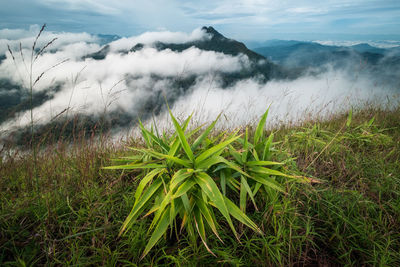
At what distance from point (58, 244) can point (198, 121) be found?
2.95m

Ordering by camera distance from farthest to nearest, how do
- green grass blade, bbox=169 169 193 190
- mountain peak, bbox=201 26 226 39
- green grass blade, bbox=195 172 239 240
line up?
1. mountain peak, bbox=201 26 226 39
2. green grass blade, bbox=169 169 193 190
3. green grass blade, bbox=195 172 239 240

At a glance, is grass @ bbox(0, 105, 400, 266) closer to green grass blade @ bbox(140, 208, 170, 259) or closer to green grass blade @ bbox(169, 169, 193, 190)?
green grass blade @ bbox(140, 208, 170, 259)

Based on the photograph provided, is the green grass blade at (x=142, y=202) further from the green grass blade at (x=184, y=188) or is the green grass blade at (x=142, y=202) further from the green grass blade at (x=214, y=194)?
the green grass blade at (x=214, y=194)

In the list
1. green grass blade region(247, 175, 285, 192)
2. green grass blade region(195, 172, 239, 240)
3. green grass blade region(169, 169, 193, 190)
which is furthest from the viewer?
green grass blade region(247, 175, 285, 192)

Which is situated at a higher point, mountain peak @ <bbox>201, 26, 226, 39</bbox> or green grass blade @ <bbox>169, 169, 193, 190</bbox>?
mountain peak @ <bbox>201, 26, 226, 39</bbox>

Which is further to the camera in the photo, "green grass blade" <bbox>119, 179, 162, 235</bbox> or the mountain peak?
the mountain peak

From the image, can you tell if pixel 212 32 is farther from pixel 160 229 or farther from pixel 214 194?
pixel 160 229

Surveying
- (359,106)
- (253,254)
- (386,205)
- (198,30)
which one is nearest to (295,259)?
(253,254)

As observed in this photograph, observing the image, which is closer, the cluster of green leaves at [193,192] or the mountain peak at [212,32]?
the cluster of green leaves at [193,192]

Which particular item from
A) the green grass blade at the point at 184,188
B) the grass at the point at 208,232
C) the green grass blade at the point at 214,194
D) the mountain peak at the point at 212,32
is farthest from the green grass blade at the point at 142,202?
the mountain peak at the point at 212,32

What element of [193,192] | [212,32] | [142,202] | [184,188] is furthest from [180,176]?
[212,32]

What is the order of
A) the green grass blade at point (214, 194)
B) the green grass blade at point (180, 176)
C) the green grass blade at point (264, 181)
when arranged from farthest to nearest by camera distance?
the green grass blade at point (264, 181), the green grass blade at point (180, 176), the green grass blade at point (214, 194)

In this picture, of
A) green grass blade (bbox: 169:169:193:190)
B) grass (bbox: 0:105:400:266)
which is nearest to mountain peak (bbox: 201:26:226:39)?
grass (bbox: 0:105:400:266)

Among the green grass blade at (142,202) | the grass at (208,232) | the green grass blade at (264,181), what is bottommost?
the grass at (208,232)
